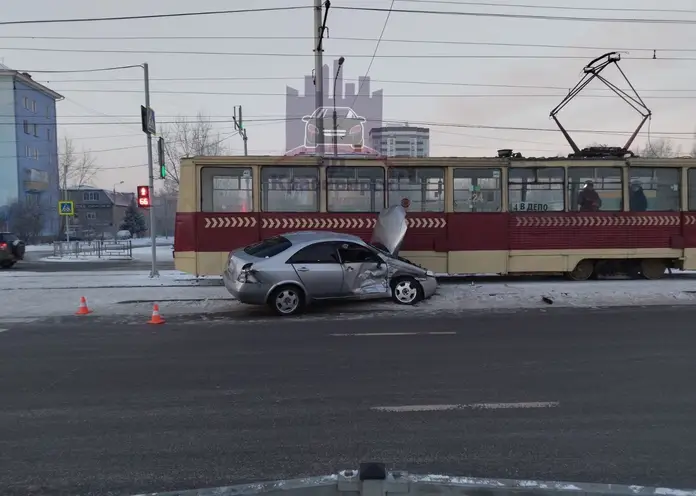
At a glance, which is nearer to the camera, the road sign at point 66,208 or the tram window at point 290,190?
the tram window at point 290,190

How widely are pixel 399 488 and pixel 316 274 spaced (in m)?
8.36

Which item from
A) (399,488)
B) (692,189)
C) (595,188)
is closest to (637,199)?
(595,188)

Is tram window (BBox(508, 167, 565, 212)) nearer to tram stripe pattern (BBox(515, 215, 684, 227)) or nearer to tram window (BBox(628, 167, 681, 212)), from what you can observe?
tram stripe pattern (BBox(515, 215, 684, 227))

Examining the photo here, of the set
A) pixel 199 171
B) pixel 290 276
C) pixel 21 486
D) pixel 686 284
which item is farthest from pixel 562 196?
pixel 21 486

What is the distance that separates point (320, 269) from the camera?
429 inches

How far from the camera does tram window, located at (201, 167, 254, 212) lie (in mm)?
14188

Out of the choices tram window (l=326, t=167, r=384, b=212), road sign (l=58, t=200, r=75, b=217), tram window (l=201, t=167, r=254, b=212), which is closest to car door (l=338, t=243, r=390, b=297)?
tram window (l=326, t=167, r=384, b=212)

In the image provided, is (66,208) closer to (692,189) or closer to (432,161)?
(432,161)

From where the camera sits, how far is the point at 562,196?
48.9 feet

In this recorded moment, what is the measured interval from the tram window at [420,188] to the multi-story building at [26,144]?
136ft

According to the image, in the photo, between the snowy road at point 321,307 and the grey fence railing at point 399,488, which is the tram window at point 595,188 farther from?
the grey fence railing at point 399,488

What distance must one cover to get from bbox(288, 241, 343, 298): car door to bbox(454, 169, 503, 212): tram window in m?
4.96

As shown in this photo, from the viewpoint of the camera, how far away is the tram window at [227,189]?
1419 centimetres

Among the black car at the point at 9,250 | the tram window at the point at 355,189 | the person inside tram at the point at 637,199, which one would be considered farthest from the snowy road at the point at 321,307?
the black car at the point at 9,250
